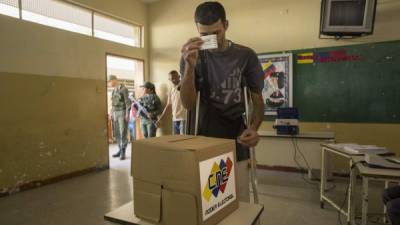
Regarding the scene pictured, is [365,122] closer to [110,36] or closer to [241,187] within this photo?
[241,187]

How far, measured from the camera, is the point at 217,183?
2.62ft

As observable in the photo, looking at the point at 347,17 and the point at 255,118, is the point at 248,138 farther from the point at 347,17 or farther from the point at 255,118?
the point at 347,17

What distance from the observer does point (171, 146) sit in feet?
2.45

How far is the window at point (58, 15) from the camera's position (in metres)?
3.28

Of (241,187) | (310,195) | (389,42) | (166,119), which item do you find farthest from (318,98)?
(241,187)

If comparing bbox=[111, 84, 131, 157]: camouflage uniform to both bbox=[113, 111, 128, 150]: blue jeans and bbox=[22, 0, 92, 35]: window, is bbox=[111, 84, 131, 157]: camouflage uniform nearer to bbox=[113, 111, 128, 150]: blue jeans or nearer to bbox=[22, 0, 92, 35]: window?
bbox=[113, 111, 128, 150]: blue jeans

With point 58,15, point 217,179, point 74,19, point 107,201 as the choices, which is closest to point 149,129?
point 107,201

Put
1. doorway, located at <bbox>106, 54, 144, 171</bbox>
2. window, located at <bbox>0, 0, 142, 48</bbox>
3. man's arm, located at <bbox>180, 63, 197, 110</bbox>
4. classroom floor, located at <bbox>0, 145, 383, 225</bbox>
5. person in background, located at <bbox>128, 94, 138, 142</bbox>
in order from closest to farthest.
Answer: man's arm, located at <bbox>180, 63, 197, 110</bbox> → classroom floor, located at <bbox>0, 145, 383, 225</bbox> → window, located at <bbox>0, 0, 142, 48</bbox> → doorway, located at <bbox>106, 54, 144, 171</bbox> → person in background, located at <bbox>128, 94, 138, 142</bbox>

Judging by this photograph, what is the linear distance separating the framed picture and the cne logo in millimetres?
3358

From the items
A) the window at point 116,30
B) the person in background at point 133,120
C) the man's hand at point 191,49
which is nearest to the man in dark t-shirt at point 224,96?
the man's hand at point 191,49

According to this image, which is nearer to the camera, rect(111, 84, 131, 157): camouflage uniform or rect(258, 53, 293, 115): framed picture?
rect(258, 53, 293, 115): framed picture

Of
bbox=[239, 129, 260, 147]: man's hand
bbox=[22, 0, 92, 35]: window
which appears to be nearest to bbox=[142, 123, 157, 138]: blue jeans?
bbox=[22, 0, 92, 35]: window

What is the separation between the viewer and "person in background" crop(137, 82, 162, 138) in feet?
15.5

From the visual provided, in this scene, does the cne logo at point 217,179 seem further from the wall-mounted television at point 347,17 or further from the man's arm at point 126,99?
the man's arm at point 126,99
